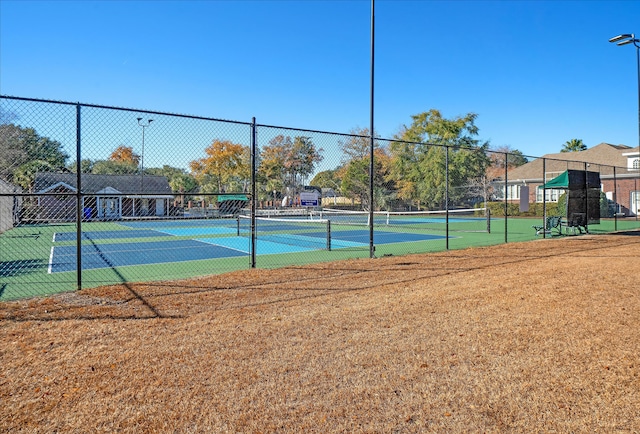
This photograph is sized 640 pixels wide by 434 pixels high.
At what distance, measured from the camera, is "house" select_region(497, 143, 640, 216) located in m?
34.9

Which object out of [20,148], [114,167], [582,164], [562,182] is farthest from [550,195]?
[20,148]

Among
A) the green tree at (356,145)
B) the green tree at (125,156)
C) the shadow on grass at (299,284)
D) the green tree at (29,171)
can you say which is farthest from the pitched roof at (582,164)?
the green tree at (29,171)

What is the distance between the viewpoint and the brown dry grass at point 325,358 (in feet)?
9.23

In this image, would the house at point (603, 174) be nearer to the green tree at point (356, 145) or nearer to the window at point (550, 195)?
the window at point (550, 195)

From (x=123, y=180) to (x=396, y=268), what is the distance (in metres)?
6.37

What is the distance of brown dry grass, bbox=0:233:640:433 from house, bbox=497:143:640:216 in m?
28.5

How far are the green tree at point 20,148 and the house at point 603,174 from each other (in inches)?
1187

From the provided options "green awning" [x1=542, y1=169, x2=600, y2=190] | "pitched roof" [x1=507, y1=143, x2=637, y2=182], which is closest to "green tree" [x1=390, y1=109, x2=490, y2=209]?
"pitched roof" [x1=507, y1=143, x2=637, y2=182]

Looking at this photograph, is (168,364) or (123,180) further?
(123,180)

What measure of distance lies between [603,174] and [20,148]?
42062 millimetres

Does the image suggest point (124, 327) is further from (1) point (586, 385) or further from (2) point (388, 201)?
(2) point (388, 201)

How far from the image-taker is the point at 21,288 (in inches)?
279

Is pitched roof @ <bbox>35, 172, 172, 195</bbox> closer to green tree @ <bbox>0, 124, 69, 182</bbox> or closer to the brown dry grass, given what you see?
green tree @ <bbox>0, 124, 69, 182</bbox>

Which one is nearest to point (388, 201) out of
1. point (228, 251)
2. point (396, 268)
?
point (228, 251)
